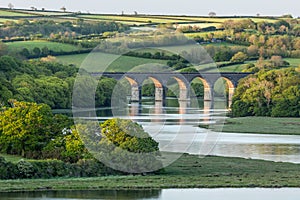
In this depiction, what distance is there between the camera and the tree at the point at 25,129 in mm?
53781

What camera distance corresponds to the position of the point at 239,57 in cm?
16350

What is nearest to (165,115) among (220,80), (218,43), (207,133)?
(207,133)

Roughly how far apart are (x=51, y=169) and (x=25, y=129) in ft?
25.2

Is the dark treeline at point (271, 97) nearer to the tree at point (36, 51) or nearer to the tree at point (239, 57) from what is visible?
the tree at point (36, 51)

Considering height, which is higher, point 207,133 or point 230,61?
point 230,61

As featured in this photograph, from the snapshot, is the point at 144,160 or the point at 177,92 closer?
the point at 144,160

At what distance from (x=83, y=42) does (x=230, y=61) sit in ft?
76.5

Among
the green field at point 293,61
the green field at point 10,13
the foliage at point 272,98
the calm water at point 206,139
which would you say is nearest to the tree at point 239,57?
the green field at point 293,61

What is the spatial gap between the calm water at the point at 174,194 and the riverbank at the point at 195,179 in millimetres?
855

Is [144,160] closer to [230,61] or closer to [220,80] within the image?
[220,80]

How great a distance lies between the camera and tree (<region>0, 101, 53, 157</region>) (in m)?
53.8

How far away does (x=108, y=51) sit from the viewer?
464 ft

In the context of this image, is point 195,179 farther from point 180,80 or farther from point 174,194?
point 180,80

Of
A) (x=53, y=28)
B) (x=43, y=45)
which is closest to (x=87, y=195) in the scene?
(x=43, y=45)
